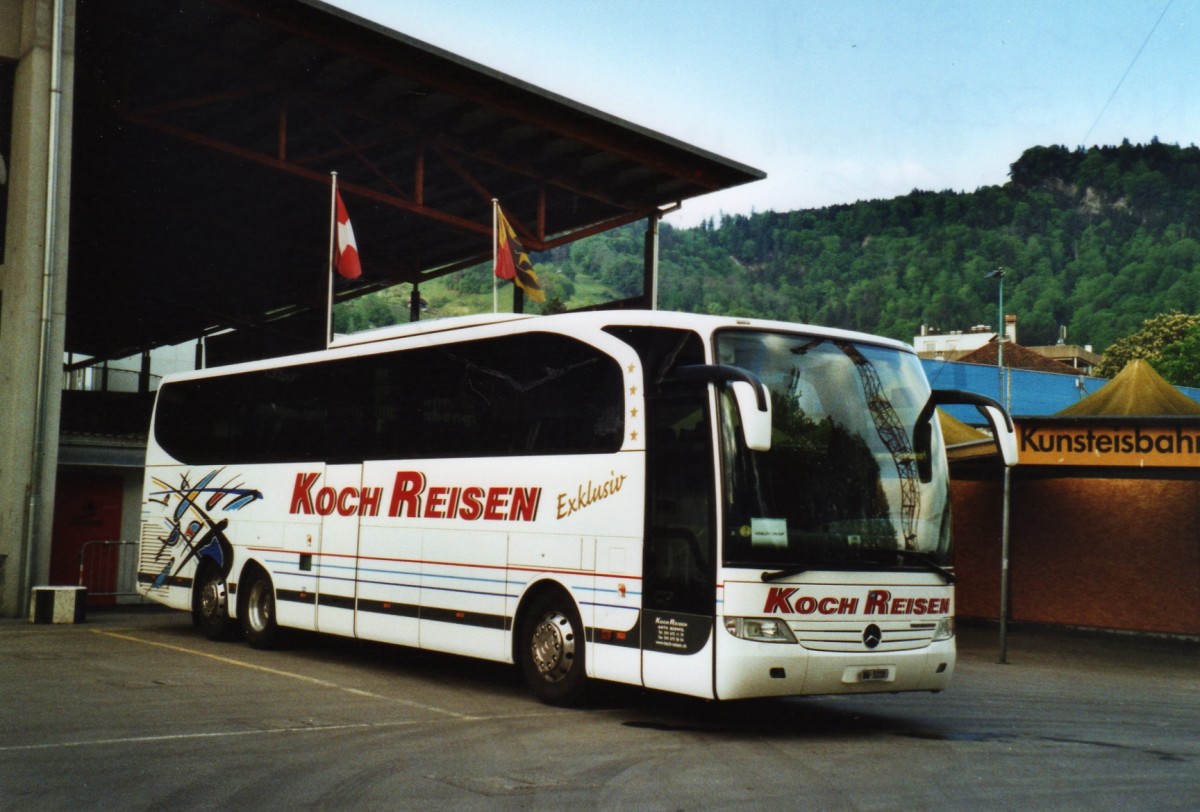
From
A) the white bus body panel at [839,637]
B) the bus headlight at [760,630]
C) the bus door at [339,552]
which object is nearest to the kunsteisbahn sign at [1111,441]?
the white bus body panel at [839,637]

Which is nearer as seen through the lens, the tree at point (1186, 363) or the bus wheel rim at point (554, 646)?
the bus wheel rim at point (554, 646)

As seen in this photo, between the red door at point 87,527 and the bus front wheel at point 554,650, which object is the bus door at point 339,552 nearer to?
the bus front wheel at point 554,650

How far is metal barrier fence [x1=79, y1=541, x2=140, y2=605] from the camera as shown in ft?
76.3

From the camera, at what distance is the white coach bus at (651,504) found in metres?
9.52

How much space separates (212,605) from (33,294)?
18.8 feet

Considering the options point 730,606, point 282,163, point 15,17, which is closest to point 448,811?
point 730,606

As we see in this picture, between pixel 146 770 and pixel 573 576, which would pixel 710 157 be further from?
pixel 146 770

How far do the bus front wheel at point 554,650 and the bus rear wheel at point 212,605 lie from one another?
609cm

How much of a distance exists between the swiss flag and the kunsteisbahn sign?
10796mm

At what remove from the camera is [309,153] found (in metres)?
29.3

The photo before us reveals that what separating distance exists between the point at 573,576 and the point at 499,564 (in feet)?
3.71

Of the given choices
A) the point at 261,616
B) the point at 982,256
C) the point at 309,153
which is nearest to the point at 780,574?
the point at 261,616

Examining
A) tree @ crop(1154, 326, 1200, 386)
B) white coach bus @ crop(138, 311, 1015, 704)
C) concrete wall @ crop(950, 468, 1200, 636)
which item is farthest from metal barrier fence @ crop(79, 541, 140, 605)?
tree @ crop(1154, 326, 1200, 386)

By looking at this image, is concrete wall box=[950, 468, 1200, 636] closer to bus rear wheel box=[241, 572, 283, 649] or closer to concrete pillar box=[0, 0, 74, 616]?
bus rear wheel box=[241, 572, 283, 649]
